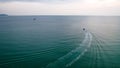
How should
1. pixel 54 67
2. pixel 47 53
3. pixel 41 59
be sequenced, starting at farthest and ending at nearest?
pixel 47 53, pixel 41 59, pixel 54 67

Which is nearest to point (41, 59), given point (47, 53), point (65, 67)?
point (47, 53)

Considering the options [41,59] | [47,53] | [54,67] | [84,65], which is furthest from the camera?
[47,53]

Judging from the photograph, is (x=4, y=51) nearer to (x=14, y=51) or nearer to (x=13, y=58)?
(x=14, y=51)

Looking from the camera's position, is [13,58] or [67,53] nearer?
[13,58]

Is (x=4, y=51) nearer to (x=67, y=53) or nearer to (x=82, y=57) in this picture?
(x=67, y=53)

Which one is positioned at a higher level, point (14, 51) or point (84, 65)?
point (14, 51)

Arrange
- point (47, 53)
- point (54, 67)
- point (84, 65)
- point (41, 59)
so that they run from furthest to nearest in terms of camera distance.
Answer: point (47, 53) < point (41, 59) < point (84, 65) < point (54, 67)

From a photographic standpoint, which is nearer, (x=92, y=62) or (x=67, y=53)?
(x=92, y=62)

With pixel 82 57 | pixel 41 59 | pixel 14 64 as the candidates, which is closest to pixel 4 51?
pixel 14 64

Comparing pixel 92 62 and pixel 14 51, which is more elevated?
pixel 14 51
